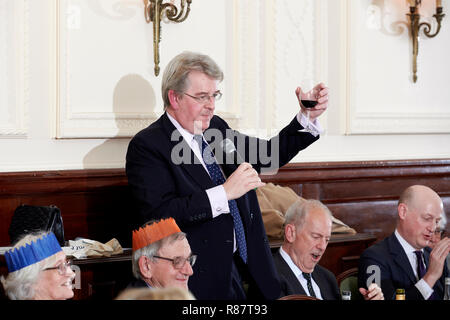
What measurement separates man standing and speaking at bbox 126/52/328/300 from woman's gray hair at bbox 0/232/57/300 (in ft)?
1.87

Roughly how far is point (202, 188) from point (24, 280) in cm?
85

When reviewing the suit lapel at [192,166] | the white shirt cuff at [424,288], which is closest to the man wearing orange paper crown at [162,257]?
the suit lapel at [192,166]

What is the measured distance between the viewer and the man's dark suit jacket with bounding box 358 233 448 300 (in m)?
3.39

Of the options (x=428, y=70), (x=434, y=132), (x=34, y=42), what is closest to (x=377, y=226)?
(x=434, y=132)

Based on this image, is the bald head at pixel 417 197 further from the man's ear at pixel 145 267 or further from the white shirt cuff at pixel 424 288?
the man's ear at pixel 145 267

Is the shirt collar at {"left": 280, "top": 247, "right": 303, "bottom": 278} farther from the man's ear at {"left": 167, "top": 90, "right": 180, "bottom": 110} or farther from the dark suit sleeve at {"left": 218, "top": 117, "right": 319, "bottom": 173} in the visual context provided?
the man's ear at {"left": 167, "top": 90, "right": 180, "bottom": 110}

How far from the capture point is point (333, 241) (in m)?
4.11

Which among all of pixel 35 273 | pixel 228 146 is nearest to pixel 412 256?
pixel 228 146

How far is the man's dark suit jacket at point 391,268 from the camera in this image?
339 cm

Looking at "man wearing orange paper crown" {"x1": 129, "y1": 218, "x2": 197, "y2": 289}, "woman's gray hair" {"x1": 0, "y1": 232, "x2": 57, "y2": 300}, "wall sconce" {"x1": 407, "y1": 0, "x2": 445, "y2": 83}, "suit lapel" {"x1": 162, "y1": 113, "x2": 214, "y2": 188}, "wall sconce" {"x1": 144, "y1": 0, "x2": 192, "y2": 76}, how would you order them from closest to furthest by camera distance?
"woman's gray hair" {"x1": 0, "y1": 232, "x2": 57, "y2": 300} < "man wearing orange paper crown" {"x1": 129, "y1": 218, "x2": 197, "y2": 289} < "suit lapel" {"x1": 162, "y1": 113, "x2": 214, "y2": 188} < "wall sconce" {"x1": 144, "y1": 0, "x2": 192, "y2": 76} < "wall sconce" {"x1": 407, "y1": 0, "x2": 445, "y2": 83}

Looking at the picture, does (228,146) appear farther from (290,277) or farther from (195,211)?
(290,277)

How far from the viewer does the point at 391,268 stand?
11.5 feet

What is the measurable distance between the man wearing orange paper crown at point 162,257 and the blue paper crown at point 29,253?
0.39 metres

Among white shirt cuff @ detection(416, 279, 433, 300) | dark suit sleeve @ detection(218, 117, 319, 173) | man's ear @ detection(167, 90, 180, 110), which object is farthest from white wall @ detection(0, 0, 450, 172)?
white shirt cuff @ detection(416, 279, 433, 300)
